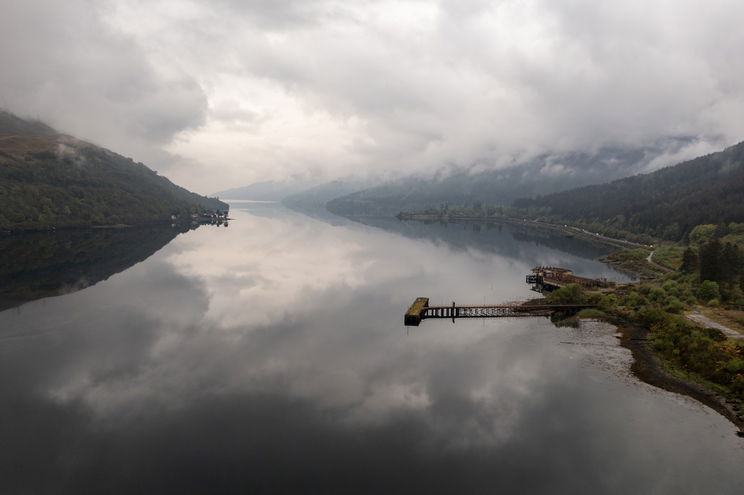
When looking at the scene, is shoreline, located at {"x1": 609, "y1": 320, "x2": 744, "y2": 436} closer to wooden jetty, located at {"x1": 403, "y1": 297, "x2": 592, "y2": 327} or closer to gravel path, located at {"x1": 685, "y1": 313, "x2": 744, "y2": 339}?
gravel path, located at {"x1": 685, "y1": 313, "x2": 744, "y2": 339}

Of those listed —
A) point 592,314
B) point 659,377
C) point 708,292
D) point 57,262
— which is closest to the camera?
point 659,377

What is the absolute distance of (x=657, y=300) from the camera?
297 feet

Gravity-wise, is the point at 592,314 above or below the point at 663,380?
below

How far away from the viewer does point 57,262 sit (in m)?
139

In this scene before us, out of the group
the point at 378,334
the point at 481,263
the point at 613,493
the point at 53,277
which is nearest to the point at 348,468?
the point at 613,493

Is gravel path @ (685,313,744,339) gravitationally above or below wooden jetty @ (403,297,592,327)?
above

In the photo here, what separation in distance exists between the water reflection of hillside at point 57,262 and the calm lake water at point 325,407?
21.7 feet

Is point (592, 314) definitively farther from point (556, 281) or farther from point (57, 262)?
point (57, 262)

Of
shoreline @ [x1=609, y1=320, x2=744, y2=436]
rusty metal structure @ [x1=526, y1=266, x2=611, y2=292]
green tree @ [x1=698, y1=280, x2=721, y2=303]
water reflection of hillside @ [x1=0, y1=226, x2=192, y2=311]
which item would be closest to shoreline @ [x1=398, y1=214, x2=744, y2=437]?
shoreline @ [x1=609, y1=320, x2=744, y2=436]

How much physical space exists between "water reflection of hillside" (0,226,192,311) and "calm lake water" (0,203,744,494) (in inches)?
261

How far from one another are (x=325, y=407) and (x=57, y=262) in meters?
129

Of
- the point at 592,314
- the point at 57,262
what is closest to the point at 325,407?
the point at 592,314

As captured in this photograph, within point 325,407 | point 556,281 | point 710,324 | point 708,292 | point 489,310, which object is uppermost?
point 708,292

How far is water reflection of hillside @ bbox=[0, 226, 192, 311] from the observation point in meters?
103
